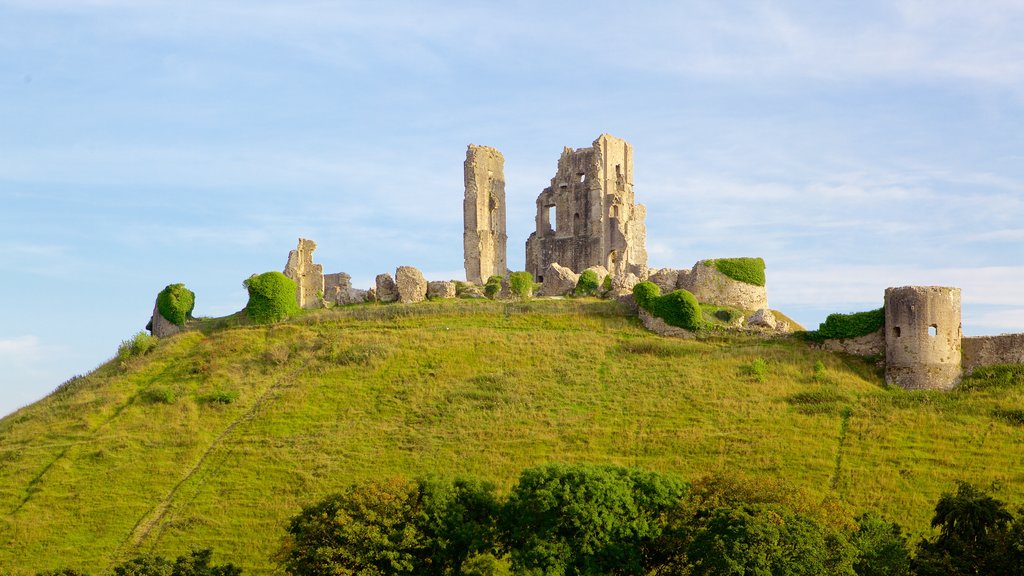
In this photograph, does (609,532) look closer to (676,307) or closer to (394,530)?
(394,530)

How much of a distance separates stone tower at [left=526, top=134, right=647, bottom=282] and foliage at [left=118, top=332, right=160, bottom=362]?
76.7 feet

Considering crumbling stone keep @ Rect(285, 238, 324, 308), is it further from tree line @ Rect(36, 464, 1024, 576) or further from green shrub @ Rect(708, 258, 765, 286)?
tree line @ Rect(36, 464, 1024, 576)

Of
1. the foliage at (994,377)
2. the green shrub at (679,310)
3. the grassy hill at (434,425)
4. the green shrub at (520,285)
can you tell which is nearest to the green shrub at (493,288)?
the green shrub at (520,285)

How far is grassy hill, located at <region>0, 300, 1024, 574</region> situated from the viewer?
144ft

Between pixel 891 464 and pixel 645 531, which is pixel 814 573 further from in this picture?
pixel 891 464

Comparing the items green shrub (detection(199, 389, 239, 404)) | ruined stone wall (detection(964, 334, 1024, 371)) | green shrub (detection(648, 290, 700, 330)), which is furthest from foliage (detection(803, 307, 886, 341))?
green shrub (detection(199, 389, 239, 404))

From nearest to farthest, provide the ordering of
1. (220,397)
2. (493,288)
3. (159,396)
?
(220,397), (159,396), (493,288)

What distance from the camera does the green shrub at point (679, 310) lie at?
58375 mm

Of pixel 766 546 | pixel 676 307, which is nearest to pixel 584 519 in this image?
pixel 766 546

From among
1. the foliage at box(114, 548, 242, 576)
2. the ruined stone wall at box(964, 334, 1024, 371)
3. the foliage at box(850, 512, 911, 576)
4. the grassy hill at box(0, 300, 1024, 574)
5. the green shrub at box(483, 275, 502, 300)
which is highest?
the green shrub at box(483, 275, 502, 300)

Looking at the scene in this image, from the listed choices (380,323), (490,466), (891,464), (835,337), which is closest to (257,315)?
(380,323)

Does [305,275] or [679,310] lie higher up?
[305,275]

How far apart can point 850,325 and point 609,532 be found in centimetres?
2317

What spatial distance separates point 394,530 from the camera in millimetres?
36625
